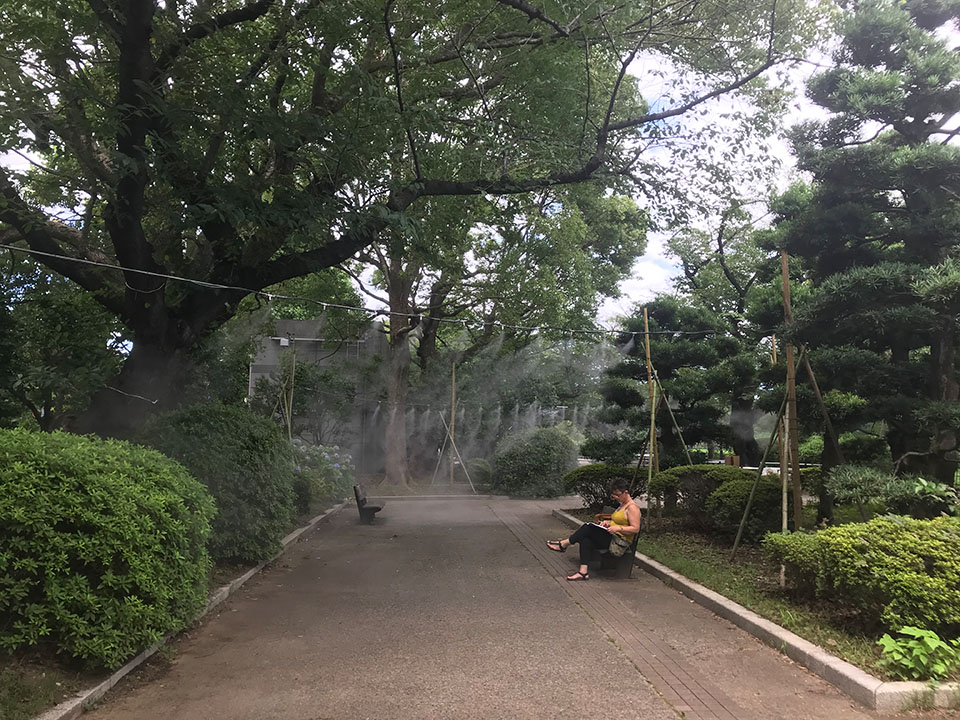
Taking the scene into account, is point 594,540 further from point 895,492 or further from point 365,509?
point 365,509

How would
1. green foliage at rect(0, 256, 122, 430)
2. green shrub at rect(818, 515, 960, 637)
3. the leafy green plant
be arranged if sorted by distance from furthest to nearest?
green foliage at rect(0, 256, 122, 430) → green shrub at rect(818, 515, 960, 637) → the leafy green plant

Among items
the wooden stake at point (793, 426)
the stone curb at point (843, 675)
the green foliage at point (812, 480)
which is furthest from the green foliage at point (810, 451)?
the stone curb at point (843, 675)

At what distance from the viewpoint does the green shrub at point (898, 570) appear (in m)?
4.29

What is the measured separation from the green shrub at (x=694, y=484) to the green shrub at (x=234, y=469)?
558cm

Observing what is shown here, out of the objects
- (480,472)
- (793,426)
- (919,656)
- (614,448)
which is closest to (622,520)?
(793,426)

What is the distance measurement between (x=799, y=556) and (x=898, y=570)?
847mm

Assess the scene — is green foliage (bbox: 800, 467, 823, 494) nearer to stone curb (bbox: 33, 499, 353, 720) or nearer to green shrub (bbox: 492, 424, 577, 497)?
stone curb (bbox: 33, 499, 353, 720)

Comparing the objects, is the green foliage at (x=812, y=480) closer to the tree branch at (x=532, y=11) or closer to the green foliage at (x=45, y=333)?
the tree branch at (x=532, y=11)

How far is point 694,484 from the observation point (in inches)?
376

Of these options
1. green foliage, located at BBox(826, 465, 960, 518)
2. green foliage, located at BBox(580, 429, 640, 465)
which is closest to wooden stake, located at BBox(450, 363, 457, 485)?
green foliage, located at BBox(580, 429, 640, 465)

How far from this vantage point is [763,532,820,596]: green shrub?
5.12 metres

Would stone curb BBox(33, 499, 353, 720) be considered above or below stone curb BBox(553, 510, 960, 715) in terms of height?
below

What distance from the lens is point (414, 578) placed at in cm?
730

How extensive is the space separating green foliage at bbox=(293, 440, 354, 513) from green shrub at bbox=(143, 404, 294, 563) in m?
4.00
